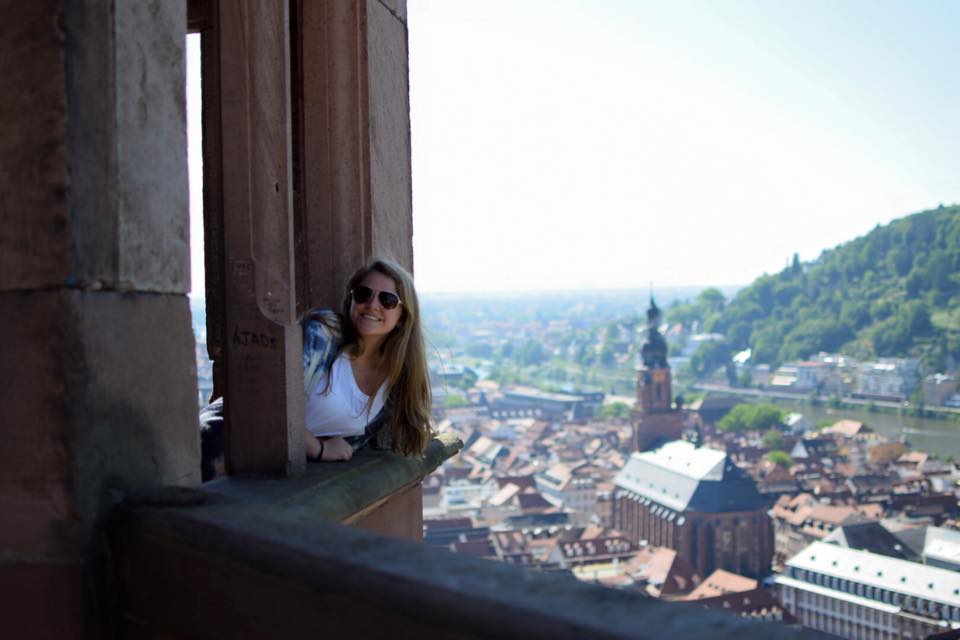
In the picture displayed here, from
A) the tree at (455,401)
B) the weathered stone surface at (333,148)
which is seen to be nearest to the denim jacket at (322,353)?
the weathered stone surface at (333,148)

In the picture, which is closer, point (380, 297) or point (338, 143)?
point (380, 297)

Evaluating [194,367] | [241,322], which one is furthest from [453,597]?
[241,322]

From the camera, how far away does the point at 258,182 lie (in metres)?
1.49

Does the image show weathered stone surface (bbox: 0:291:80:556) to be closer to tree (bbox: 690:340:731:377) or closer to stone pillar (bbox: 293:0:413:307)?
stone pillar (bbox: 293:0:413:307)

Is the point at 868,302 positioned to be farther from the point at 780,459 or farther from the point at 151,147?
the point at 151,147

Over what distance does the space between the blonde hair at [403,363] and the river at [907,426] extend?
142 ft

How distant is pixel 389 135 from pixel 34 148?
1031 mm

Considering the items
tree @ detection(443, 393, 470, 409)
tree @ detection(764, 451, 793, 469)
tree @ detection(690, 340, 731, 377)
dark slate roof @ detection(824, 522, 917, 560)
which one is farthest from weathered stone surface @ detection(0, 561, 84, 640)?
tree @ detection(690, 340, 731, 377)

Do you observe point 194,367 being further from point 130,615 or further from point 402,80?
point 402,80

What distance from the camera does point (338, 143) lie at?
191cm

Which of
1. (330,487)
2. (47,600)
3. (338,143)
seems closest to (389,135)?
(338,143)

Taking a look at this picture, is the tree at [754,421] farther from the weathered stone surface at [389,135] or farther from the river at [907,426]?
the weathered stone surface at [389,135]

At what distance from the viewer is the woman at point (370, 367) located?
1.72 meters

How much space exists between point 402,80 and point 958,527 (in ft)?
99.6
